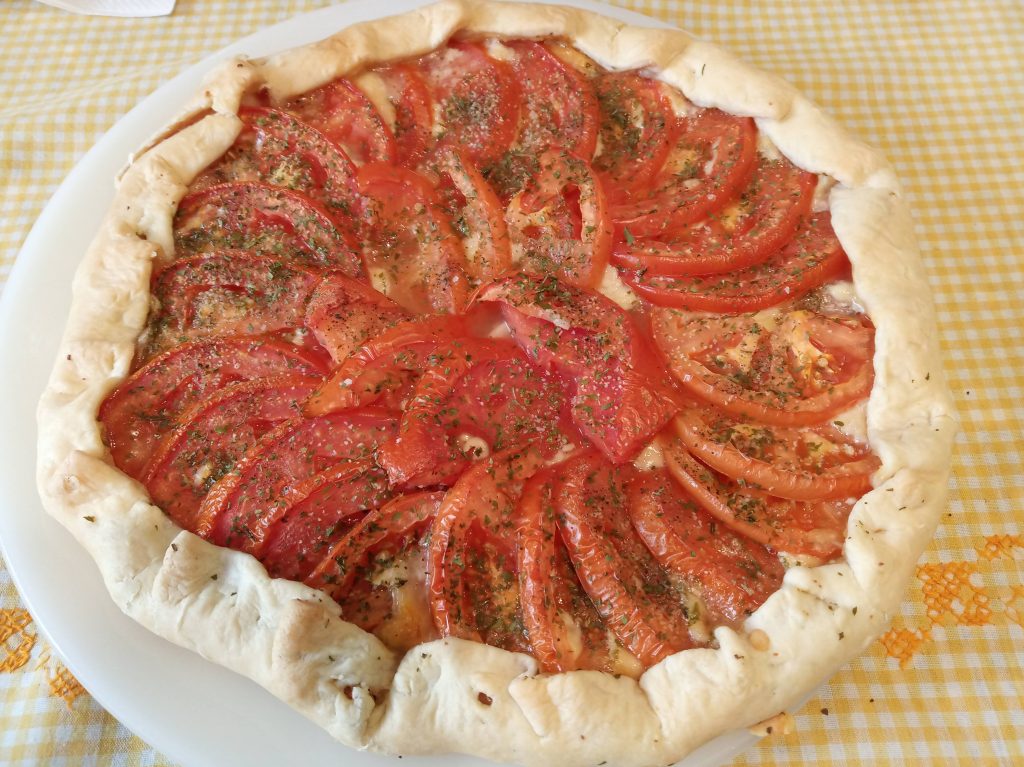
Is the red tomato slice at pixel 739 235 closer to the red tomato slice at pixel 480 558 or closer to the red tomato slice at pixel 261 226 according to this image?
the red tomato slice at pixel 480 558

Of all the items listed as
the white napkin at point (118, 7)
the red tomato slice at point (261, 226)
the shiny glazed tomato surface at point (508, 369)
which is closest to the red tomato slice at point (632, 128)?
the shiny glazed tomato surface at point (508, 369)

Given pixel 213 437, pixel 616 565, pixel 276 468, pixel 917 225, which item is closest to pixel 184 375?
pixel 213 437

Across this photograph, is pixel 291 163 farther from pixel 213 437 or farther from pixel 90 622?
pixel 90 622

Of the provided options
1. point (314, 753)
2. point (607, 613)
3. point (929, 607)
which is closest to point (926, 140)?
point (929, 607)

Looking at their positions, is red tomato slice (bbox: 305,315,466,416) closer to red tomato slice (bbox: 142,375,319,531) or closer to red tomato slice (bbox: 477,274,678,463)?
red tomato slice (bbox: 142,375,319,531)

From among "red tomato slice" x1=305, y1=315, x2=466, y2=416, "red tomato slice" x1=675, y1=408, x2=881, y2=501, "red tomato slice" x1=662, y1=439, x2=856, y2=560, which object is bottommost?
"red tomato slice" x1=662, y1=439, x2=856, y2=560

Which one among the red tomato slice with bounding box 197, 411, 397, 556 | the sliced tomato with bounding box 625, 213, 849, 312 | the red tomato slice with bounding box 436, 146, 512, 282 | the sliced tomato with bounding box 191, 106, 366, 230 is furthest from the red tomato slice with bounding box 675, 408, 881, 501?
the sliced tomato with bounding box 191, 106, 366, 230

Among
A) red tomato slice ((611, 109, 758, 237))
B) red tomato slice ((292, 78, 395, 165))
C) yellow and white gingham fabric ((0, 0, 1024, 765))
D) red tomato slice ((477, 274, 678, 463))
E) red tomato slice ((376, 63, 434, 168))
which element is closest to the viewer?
red tomato slice ((477, 274, 678, 463))
